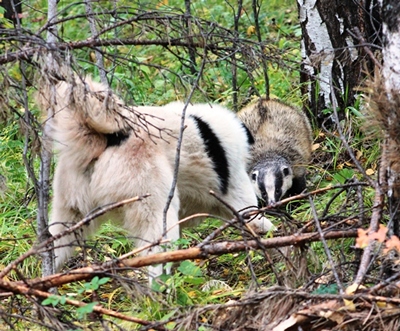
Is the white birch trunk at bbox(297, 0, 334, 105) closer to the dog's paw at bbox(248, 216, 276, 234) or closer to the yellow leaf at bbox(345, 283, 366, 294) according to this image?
the dog's paw at bbox(248, 216, 276, 234)

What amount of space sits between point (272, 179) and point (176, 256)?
444 cm

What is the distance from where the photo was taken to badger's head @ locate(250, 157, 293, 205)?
8547mm

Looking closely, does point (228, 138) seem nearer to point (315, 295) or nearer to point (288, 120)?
point (315, 295)

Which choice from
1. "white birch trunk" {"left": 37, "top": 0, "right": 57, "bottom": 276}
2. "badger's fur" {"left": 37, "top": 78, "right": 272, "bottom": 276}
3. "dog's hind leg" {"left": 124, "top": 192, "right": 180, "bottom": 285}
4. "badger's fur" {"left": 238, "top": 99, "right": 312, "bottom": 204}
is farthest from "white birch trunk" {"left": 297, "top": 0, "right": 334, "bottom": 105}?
"white birch trunk" {"left": 37, "top": 0, "right": 57, "bottom": 276}

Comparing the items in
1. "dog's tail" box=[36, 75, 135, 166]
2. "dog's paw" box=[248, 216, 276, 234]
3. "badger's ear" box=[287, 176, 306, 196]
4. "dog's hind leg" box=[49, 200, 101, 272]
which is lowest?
"badger's ear" box=[287, 176, 306, 196]

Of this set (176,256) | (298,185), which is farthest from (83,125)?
(298,185)

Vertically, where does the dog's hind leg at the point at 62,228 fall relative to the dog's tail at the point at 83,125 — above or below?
below

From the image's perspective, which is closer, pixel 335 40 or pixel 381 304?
pixel 381 304

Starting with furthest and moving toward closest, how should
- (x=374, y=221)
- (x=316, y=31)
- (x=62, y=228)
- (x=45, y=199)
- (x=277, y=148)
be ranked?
1. (x=277, y=148)
2. (x=316, y=31)
3. (x=62, y=228)
4. (x=45, y=199)
5. (x=374, y=221)

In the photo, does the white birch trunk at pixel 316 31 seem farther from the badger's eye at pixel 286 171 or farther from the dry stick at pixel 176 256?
the dry stick at pixel 176 256

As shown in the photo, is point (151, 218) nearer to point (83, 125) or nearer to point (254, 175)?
point (83, 125)

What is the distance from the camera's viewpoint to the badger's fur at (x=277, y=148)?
8.61 m

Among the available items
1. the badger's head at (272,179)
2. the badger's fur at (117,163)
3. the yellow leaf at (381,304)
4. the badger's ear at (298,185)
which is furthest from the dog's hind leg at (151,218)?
the badger's ear at (298,185)

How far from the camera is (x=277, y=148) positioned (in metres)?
9.05
